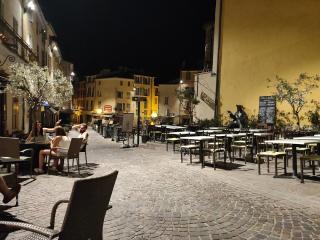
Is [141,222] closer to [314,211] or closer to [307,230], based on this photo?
[307,230]

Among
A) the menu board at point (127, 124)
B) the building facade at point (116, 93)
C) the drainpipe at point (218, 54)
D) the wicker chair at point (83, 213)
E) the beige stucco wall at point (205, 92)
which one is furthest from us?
the building facade at point (116, 93)

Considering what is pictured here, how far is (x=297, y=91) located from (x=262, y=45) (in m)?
4.66

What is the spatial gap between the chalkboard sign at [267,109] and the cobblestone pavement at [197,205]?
41.1ft

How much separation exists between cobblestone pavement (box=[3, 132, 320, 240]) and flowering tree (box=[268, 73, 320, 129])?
440 inches

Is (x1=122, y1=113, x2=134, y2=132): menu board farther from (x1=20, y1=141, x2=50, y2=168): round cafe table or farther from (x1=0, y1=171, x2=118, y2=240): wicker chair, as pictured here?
(x1=0, y1=171, x2=118, y2=240): wicker chair

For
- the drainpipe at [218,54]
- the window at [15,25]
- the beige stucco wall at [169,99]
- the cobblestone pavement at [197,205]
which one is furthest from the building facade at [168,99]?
the cobblestone pavement at [197,205]

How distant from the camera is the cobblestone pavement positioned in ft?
16.3

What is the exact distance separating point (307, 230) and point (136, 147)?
531 inches

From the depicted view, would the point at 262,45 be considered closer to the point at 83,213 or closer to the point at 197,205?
the point at 197,205

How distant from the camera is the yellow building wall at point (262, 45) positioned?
2106 centimetres

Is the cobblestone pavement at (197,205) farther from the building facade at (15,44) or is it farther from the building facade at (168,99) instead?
the building facade at (168,99)

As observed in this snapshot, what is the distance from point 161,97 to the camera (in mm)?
69875

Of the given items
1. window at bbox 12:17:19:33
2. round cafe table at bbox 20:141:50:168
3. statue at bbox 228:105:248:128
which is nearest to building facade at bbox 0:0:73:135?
window at bbox 12:17:19:33

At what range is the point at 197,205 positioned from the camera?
638cm
